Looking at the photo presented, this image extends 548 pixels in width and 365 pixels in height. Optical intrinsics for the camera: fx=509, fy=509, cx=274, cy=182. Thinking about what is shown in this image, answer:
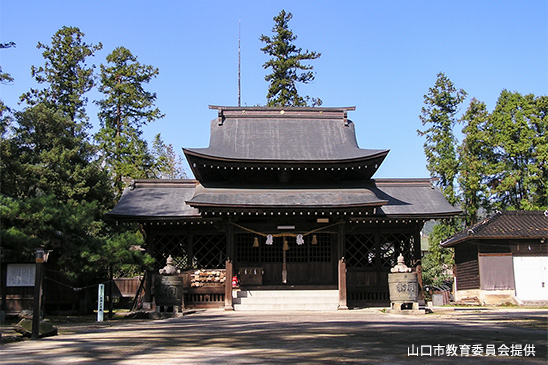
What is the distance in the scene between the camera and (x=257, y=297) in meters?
20.1

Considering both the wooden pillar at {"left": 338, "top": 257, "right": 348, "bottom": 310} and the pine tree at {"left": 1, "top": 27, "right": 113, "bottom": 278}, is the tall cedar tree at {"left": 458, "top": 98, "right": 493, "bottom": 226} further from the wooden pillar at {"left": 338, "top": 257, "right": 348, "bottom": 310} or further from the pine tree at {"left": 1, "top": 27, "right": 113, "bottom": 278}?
the pine tree at {"left": 1, "top": 27, "right": 113, "bottom": 278}

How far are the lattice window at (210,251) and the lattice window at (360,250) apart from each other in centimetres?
542

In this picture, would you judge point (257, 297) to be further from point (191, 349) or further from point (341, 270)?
point (191, 349)

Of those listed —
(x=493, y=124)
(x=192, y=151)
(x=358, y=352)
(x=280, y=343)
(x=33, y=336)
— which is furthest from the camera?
(x=493, y=124)

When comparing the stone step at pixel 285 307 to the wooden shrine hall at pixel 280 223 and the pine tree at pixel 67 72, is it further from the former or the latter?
the pine tree at pixel 67 72

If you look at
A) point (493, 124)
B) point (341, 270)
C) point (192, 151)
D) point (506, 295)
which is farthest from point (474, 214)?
point (192, 151)

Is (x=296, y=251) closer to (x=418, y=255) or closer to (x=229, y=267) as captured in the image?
(x=229, y=267)

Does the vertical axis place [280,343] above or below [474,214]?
below

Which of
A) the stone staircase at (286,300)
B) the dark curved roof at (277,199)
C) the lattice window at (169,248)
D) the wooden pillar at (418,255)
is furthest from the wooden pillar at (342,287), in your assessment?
the lattice window at (169,248)

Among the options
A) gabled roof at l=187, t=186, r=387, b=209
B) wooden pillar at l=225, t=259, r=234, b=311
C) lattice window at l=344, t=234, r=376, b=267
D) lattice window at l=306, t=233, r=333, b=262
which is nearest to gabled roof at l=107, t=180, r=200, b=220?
gabled roof at l=187, t=186, r=387, b=209

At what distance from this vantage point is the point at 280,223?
20875 millimetres

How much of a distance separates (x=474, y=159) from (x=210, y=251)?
73.3 ft

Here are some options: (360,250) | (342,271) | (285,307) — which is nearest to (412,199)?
(360,250)

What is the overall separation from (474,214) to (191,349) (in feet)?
108
